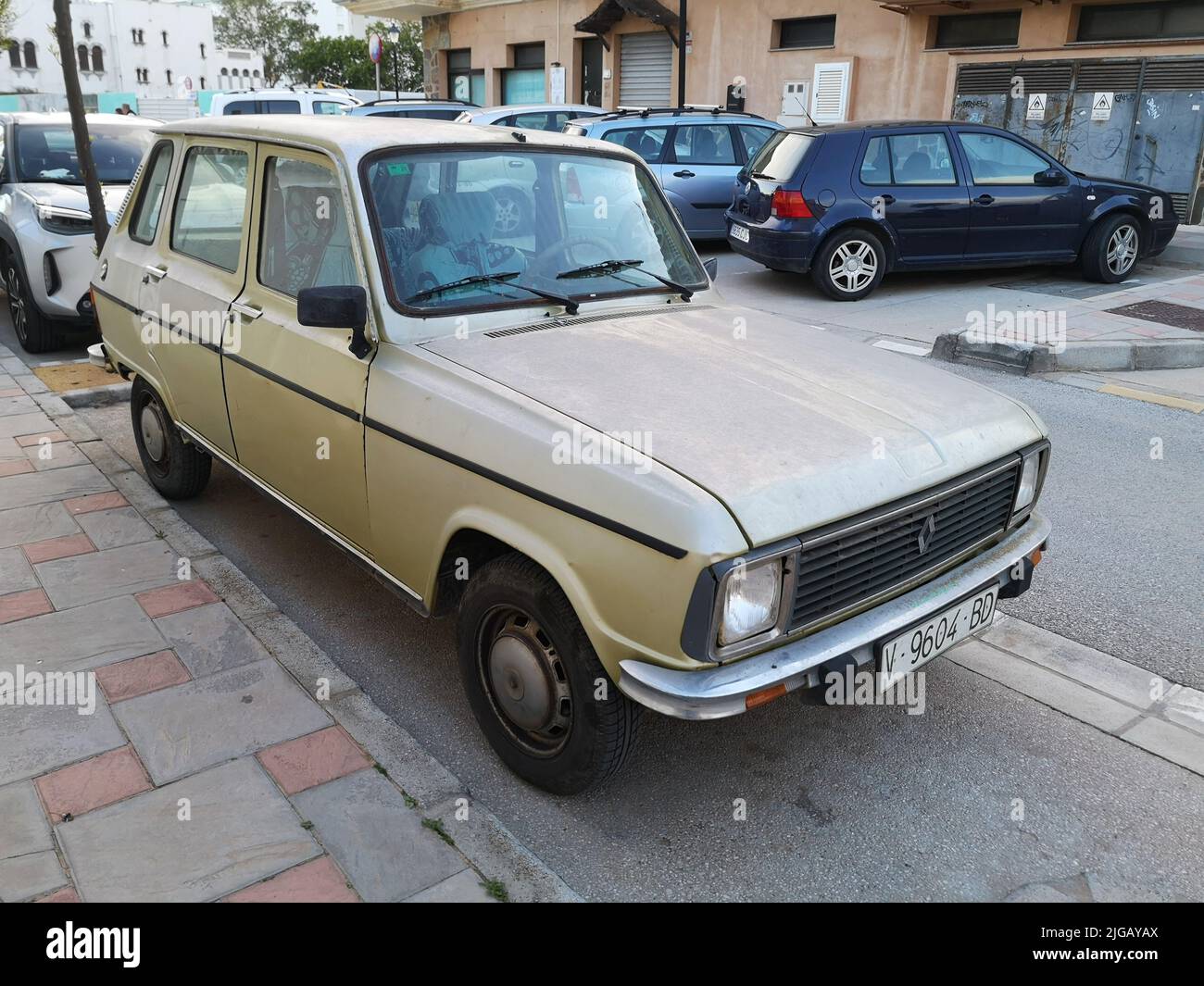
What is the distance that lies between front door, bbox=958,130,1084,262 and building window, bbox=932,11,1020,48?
25.8 ft

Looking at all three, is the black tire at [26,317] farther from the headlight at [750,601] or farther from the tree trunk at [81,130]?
the headlight at [750,601]

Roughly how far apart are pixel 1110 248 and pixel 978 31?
839cm

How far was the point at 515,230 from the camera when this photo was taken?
3.63 metres

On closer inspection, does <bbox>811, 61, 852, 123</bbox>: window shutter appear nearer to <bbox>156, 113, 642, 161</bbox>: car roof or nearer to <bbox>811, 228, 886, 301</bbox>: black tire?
<bbox>811, 228, 886, 301</bbox>: black tire

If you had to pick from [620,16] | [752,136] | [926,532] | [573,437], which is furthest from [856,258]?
[620,16]

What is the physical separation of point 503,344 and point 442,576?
77 centimetres

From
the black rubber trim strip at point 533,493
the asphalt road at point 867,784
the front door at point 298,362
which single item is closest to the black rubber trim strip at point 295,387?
the front door at point 298,362

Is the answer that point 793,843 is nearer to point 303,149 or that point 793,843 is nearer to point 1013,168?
point 303,149

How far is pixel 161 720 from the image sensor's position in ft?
11.0

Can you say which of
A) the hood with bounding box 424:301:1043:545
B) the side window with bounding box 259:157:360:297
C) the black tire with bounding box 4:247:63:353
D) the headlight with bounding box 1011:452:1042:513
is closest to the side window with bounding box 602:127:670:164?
the black tire with bounding box 4:247:63:353

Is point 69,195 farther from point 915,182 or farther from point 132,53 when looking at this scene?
point 132,53

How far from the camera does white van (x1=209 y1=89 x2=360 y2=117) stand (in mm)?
16875

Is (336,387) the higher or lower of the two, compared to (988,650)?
higher
